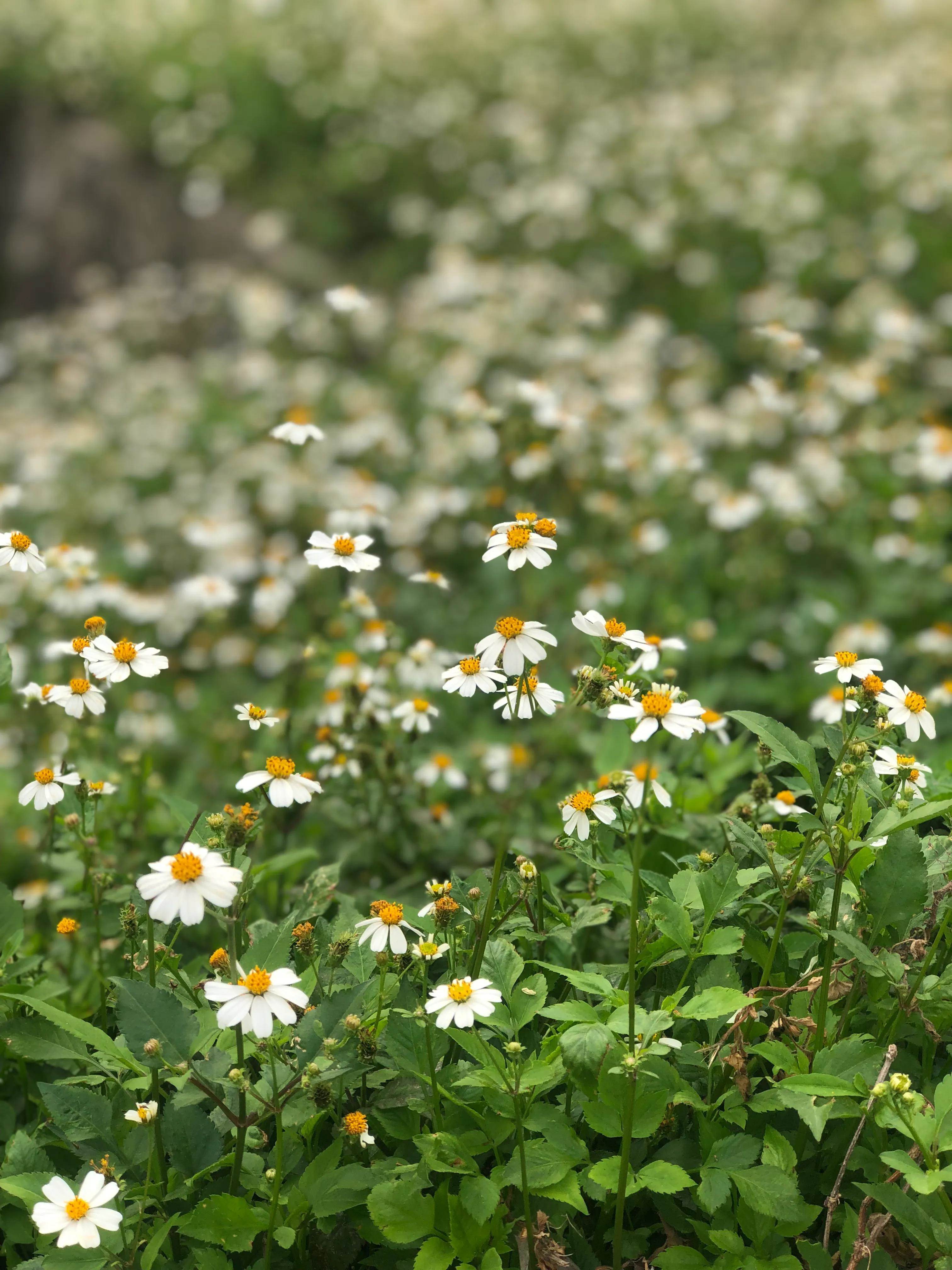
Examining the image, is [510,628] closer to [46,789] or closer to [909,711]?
[909,711]

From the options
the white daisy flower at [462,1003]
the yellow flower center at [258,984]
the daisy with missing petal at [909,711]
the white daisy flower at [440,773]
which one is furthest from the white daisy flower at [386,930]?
the white daisy flower at [440,773]

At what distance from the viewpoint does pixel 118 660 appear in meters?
1.81

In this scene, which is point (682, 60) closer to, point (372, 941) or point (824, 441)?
point (824, 441)

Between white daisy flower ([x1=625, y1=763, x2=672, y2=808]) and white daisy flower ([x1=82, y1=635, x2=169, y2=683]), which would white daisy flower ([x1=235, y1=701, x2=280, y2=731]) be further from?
white daisy flower ([x1=625, y1=763, x2=672, y2=808])

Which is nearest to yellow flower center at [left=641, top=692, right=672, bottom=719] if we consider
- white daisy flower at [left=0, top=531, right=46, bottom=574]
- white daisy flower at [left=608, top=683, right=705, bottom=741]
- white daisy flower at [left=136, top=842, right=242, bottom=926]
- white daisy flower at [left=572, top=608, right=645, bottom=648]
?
white daisy flower at [left=608, top=683, right=705, bottom=741]

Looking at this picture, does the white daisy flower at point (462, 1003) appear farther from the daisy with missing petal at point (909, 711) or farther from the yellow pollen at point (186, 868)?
the daisy with missing petal at point (909, 711)

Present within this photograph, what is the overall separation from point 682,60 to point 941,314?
4831 mm

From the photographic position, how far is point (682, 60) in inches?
365

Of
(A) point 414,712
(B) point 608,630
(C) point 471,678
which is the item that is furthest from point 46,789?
(B) point 608,630

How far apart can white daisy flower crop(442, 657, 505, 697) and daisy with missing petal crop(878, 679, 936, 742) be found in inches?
24.8

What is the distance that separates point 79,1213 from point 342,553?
3.70 ft

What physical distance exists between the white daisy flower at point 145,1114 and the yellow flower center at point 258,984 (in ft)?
0.87

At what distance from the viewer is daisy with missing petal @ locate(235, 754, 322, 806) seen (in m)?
1.67

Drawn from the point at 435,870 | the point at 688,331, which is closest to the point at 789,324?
the point at 688,331
